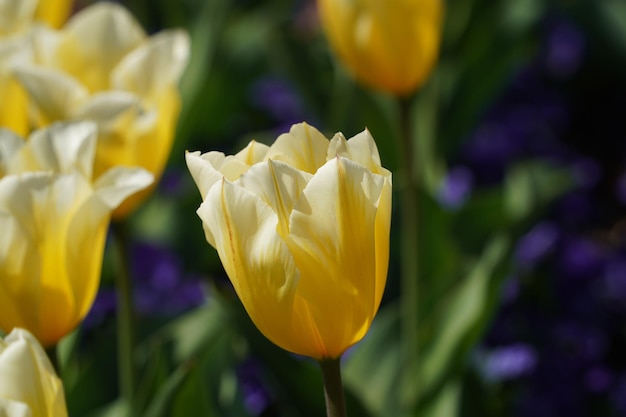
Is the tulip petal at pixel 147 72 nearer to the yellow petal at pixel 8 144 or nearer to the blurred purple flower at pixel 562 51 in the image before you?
the yellow petal at pixel 8 144

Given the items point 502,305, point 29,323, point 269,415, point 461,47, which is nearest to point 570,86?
point 461,47

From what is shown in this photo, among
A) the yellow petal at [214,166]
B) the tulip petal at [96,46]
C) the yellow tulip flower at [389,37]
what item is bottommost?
the yellow tulip flower at [389,37]

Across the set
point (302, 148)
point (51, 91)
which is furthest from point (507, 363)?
point (302, 148)

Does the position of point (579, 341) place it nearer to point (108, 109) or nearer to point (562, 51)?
point (108, 109)

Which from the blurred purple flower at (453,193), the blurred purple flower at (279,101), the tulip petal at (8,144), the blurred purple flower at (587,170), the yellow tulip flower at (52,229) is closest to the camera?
the yellow tulip flower at (52,229)

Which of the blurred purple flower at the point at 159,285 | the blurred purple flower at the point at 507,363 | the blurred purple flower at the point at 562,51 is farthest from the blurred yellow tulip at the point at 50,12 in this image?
the blurred purple flower at the point at 562,51

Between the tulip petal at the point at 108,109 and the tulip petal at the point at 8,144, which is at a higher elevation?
the tulip petal at the point at 8,144
